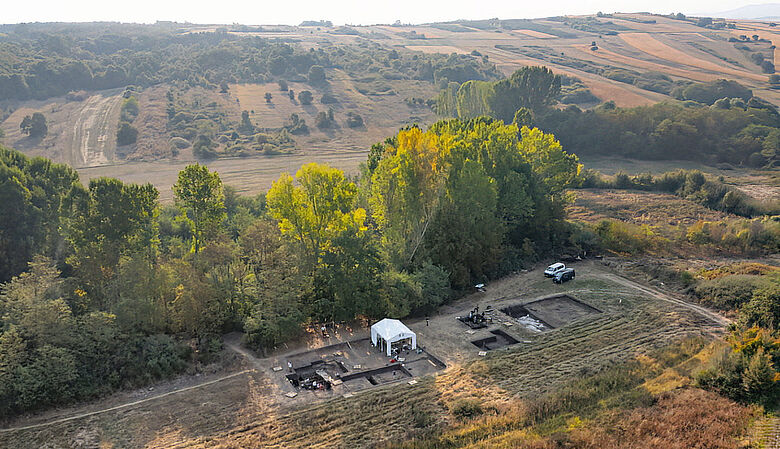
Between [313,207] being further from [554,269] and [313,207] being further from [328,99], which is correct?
[328,99]

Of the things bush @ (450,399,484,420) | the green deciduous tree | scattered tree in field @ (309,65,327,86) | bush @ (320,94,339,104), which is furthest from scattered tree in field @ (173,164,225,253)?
scattered tree in field @ (309,65,327,86)

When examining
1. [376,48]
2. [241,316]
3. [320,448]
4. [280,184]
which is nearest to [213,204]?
[280,184]

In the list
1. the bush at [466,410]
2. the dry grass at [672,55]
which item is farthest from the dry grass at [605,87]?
the bush at [466,410]

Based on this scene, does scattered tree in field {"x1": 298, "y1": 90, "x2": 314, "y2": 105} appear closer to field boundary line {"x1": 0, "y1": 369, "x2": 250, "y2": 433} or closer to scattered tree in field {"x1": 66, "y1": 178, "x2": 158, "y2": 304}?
scattered tree in field {"x1": 66, "y1": 178, "x2": 158, "y2": 304}

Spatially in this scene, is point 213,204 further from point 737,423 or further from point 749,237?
point 749,237

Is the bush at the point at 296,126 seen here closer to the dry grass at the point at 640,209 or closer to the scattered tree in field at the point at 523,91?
the scattered tree in field at the point at 523,91

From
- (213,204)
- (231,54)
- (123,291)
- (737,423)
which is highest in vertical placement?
(231,54)
